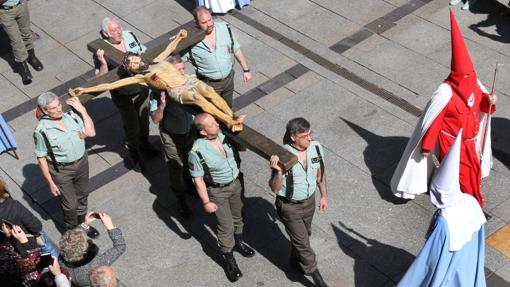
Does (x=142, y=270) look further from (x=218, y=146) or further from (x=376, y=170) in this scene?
(x=376, y=170)

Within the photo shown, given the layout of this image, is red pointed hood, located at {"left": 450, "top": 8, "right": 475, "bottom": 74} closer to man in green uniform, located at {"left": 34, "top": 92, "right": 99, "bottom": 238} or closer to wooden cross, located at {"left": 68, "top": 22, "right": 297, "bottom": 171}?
wooden cross, located at {"left": 68, "top": 22, "right": 297, "bottom": 171}

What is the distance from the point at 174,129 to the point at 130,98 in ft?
3.71

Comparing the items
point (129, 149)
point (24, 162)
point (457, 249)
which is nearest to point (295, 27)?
point (129, 149)

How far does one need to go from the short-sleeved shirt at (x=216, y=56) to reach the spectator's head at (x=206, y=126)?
1772 mm

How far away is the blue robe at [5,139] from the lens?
9578 millimetres

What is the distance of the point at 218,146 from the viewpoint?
287 inches

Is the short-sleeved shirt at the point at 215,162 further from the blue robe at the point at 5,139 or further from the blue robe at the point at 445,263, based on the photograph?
the blue robe at the point at 5,139

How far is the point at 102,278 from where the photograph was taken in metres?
5.59

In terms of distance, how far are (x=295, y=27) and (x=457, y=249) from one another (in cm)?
575

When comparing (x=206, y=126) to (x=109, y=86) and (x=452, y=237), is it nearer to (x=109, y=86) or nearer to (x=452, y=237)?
(x=109, y=86)

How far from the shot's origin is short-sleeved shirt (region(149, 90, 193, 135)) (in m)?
7.96

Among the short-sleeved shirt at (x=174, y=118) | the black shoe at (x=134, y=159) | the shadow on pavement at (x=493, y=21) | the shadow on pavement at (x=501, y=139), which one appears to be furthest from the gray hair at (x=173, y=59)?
the shadow on pavement at (x=493, y=21)

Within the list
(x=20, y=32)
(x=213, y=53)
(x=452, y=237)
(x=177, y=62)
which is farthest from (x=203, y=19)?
(x=20, y=32)

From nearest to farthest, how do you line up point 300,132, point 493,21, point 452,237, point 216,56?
point 452,237
point 300,132
point 216,56
point 493,21
